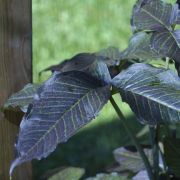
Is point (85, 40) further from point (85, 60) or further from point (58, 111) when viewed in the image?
point (58, 111)

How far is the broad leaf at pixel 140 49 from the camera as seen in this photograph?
1486 mm

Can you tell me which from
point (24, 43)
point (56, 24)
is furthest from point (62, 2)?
point (24, 43)

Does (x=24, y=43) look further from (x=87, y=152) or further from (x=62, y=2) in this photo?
(x=62, y=2)

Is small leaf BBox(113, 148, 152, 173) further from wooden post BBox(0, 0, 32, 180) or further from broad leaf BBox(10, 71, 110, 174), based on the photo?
broad leaf BBox(10, 71, 110, 174)

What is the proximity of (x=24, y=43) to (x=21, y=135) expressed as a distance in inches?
21.9

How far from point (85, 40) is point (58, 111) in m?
3.17

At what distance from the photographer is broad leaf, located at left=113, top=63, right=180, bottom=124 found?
3.69ft

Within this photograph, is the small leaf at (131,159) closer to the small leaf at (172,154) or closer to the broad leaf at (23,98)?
the small leaf at (172,154)

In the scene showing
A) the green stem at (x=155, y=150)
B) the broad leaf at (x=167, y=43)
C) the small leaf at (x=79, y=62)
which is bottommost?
the green stem at (x=155, y=150)

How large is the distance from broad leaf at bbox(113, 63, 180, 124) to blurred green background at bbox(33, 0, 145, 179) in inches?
78.6

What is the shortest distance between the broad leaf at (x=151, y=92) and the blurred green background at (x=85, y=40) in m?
2.00

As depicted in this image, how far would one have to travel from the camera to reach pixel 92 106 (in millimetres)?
1163

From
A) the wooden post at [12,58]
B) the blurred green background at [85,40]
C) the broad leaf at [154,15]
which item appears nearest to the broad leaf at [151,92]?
the broad leaf at [154,15]

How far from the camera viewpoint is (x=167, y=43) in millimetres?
1266
